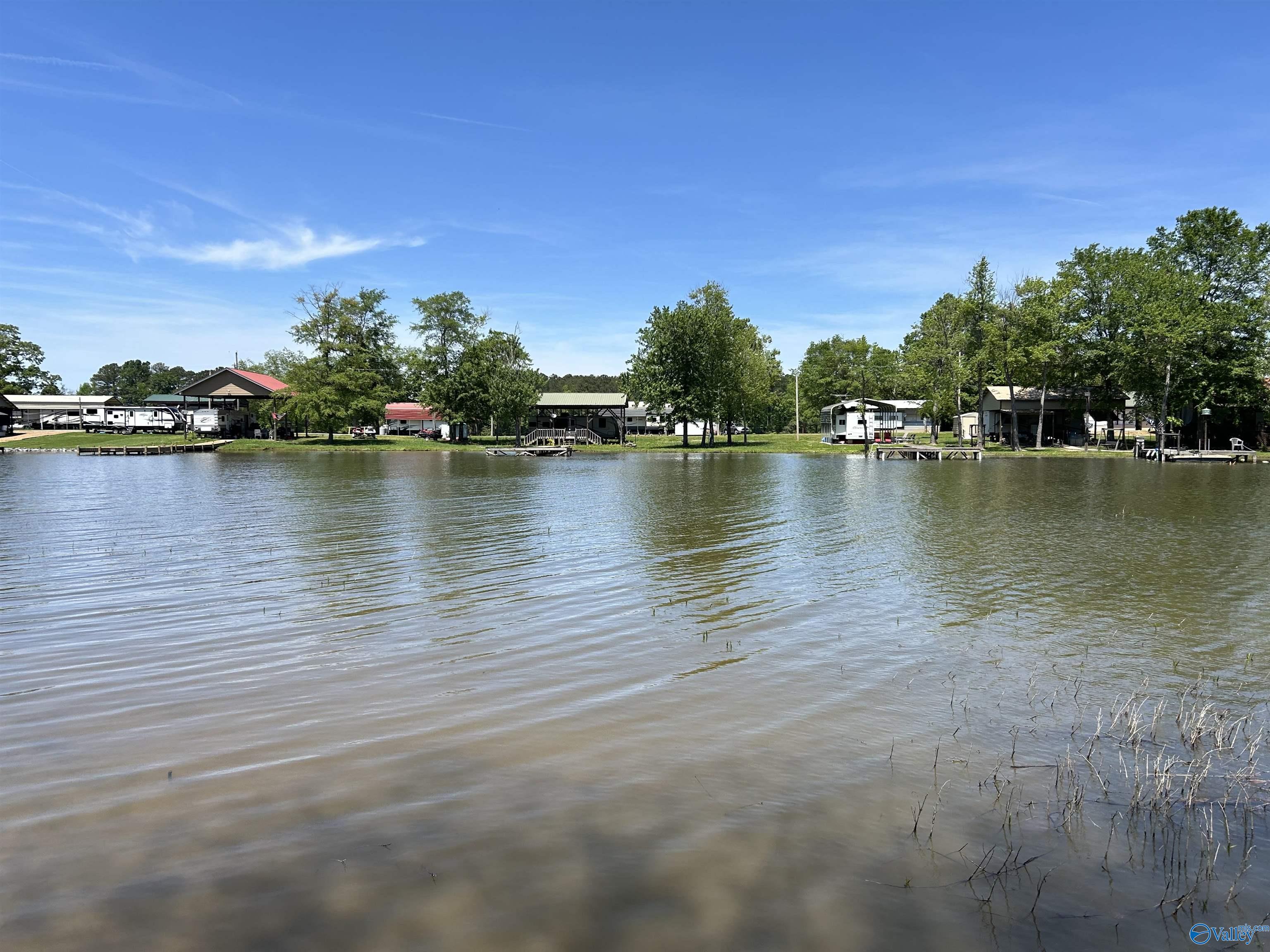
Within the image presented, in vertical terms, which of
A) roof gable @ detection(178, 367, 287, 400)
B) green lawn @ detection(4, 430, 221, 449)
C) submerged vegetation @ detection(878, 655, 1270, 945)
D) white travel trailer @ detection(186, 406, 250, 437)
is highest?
roof gable @ detection(178, 367, 287, 400)

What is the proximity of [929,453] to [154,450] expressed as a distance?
3043 inches

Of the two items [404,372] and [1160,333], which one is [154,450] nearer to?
[404,372]

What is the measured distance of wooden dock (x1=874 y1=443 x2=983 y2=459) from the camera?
7062cm

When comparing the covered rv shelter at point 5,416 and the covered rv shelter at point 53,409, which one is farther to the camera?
the covered rv shelter at point 53,409

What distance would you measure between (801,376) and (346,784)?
13168 cm

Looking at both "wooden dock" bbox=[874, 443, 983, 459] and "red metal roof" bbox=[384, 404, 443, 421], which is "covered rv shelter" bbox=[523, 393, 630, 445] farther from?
"wooden dock" bbox=[874, 443, 983, 459]

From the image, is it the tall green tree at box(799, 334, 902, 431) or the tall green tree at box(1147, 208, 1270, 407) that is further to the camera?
the tall green tree at box(799, 334, 902, 431)

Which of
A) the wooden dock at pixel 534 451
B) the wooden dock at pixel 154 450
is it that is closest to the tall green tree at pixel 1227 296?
the wooden dock at pixel 534 451

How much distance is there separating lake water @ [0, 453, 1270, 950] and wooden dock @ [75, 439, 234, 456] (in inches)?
2742

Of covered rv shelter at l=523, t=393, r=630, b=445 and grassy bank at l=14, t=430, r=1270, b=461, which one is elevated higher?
covered rv shelter at l=523, t=393, r=630, b=445

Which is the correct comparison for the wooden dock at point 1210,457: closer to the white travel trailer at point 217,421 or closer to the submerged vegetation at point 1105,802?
the submerged vegetation at point 1105,802

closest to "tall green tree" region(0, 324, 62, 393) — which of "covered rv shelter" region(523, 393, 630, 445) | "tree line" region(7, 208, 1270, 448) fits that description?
"tree line" region(7, 208, 1270, 448)

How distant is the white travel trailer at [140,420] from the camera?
333ft

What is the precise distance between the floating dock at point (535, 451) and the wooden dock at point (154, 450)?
30.6 m
